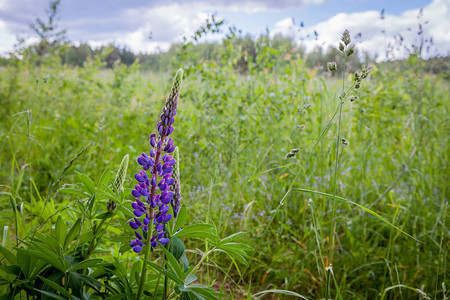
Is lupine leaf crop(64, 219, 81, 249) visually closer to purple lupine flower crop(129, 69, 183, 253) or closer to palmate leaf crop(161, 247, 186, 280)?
purple lupine flower crop(129, 69, 183, 253)

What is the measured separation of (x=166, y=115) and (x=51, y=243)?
0.55m

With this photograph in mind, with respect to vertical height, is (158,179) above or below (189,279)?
above

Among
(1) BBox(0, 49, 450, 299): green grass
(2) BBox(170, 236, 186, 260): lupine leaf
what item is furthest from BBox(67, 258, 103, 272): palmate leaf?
(1) BBox(0, 49, 450, 299): green grass

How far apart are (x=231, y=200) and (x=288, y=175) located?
73 cm

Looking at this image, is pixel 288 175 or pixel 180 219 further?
pixel 288 175

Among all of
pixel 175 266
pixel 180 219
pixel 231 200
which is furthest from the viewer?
pixel 231 200

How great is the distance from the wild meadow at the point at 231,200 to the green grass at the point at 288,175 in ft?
0.07

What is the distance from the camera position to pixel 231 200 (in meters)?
3.05

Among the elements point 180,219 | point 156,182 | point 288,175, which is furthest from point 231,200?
point 156,182

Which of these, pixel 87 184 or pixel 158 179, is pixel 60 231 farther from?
pixel 158 179

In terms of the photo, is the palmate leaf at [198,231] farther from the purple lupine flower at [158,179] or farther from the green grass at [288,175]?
the green grass at [288,175]

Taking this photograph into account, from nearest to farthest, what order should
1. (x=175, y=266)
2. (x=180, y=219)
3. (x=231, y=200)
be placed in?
(x=175, y=266) → (x=180, y=219) → (x=231, y=200)

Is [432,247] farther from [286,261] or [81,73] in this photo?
[81,73]

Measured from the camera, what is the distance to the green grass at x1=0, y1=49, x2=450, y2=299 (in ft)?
7.85
